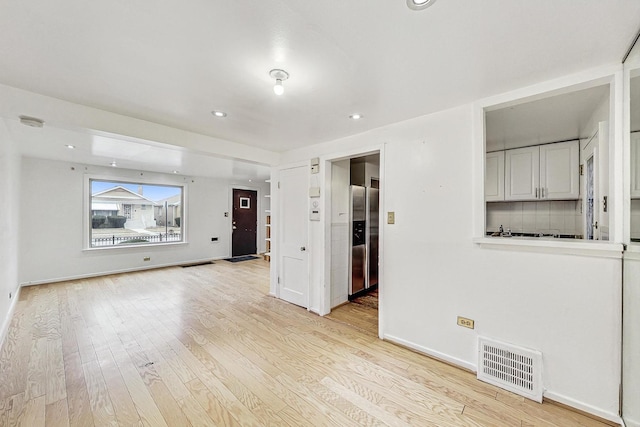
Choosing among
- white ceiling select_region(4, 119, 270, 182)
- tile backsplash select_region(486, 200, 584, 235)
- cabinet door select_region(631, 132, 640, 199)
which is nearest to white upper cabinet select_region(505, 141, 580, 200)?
tile backsplash select_region(486, 200, 584, 235)

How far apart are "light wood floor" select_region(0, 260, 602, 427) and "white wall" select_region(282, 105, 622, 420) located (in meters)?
0.23

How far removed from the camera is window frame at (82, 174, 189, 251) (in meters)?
5.31

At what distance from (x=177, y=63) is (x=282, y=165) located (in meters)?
2.42

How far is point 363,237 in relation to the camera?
14.4 ft

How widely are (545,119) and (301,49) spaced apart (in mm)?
2676

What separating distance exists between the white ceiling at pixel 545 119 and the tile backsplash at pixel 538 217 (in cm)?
90

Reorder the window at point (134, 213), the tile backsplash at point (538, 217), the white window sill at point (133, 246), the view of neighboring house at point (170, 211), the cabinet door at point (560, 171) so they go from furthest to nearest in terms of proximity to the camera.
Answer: the view of neighboring house at point (170, 211), the window at point (134, 213), the white window sill at point (133, 246), the tile backsplash at point (538, 217), the cabinet door at point (560, 171)

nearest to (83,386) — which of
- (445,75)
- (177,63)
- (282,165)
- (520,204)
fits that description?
(177,63)

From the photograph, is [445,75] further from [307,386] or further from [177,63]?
[307,386]

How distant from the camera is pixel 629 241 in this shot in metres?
1.63

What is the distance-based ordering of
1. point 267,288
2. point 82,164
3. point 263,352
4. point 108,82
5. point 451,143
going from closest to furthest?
point 108,82 → point 451,143 → point 263,352 → point 267,288 → point 82,164

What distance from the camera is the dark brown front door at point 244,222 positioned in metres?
7.90

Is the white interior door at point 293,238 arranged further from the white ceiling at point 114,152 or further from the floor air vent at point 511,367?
the floor air vent at point 511,367

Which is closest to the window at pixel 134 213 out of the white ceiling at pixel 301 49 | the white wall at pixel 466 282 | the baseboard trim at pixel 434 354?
the white ceiling at pixel 301 49
